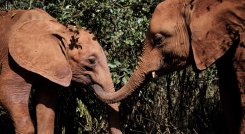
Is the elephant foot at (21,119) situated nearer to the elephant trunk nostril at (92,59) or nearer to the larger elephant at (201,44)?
the elephant trunk nostril at (92,59)

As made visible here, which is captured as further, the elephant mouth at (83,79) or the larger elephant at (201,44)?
the elephant mouth at (83,79)

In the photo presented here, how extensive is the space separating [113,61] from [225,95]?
135cm

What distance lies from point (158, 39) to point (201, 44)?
1.19 ft

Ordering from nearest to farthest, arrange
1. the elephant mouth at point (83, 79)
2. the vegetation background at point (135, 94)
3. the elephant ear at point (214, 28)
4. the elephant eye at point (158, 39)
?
the elephant ear at point (214, 28)
the elephant eye at point (158, 39)
the elephant mouth at point (83, 79)
the vegetation background at point (135, 94)

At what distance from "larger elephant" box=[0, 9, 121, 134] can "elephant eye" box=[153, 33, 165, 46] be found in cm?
86

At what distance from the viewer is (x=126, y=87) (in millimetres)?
4980

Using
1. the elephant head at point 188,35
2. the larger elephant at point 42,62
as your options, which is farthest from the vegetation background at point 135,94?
the elephant head at point 188,35

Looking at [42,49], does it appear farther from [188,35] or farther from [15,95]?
[188,35]

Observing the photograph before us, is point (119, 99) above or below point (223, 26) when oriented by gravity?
below

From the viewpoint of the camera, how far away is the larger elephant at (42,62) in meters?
5.39

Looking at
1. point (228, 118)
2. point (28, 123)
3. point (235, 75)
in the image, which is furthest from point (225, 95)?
point (28, 123)

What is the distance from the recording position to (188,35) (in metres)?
4.66

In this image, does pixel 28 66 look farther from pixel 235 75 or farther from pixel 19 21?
pixel 235 75

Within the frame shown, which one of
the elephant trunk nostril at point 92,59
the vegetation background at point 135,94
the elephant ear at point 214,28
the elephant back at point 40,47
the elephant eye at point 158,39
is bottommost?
the vegetation background at point 135,94
